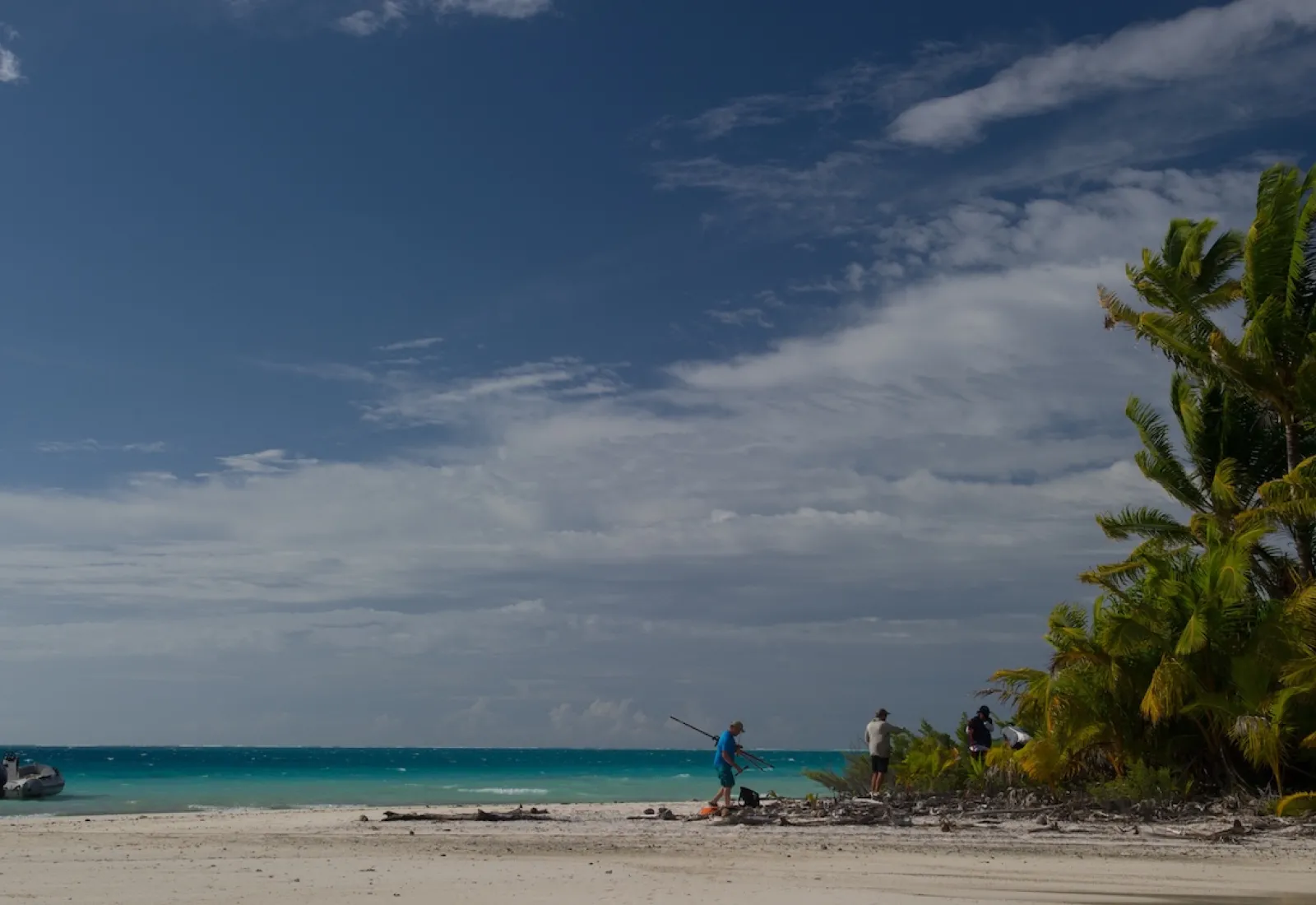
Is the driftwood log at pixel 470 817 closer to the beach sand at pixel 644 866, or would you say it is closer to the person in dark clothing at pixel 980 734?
the beach sand at pixel 644 866

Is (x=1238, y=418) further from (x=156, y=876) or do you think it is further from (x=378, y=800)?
(x=378, y=800)

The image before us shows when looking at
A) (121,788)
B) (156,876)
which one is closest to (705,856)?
(156,876)

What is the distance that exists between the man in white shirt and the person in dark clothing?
1.82 m

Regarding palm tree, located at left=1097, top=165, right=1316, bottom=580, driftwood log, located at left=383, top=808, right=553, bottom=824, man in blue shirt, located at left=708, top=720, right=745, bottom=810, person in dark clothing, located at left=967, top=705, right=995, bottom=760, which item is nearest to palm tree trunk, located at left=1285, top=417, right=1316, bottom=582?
palm tree, located at left=1097, top=165, right=1316, bottom=580

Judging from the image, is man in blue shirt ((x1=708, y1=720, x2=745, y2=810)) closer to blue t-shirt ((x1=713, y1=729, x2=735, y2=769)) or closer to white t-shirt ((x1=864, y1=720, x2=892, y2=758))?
blue t-shirt ((x1=713, y1=729, x2=735, y2=769))

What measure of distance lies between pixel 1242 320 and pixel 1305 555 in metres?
4.36

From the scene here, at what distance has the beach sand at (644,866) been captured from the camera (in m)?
9.67

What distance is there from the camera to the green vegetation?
17531mm

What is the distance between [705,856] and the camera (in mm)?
12742

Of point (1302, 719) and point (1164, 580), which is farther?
point (1164, 580)

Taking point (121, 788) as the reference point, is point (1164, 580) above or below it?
above

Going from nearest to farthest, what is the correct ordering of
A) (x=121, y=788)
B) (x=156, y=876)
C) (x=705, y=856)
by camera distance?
(x=156, y=876), (x=705, y=856), (x=121, y=788)

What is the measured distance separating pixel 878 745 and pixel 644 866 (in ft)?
31.6

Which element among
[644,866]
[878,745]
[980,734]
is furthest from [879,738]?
[644,866]
